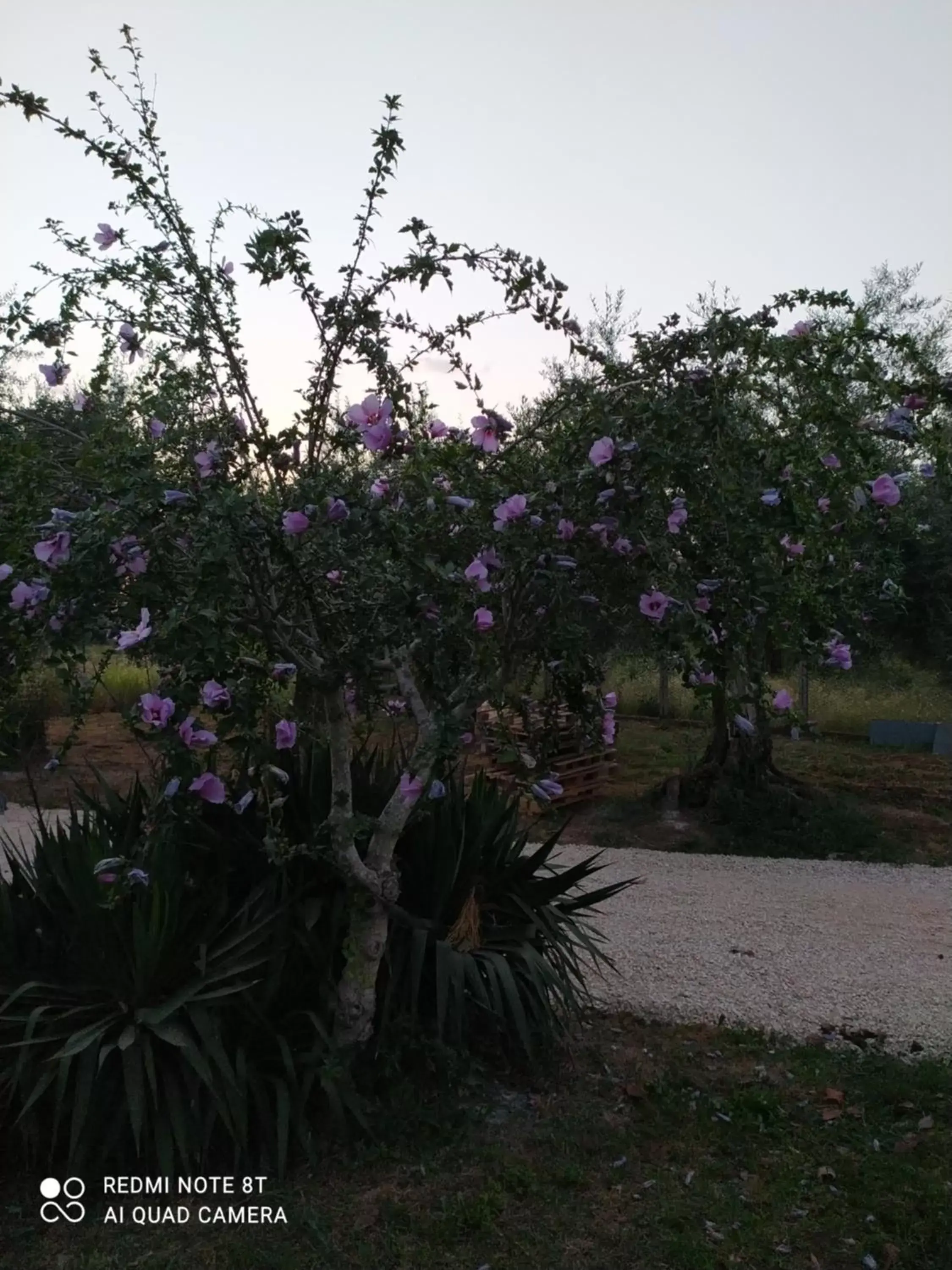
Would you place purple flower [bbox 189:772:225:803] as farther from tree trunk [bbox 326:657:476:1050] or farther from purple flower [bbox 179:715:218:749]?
tree trunk [bbox 326:657:476:1050]

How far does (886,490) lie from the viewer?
9.16 feet

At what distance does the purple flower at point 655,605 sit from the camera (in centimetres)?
277

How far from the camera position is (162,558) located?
2.73 meters

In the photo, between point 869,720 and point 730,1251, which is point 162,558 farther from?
point 869,720

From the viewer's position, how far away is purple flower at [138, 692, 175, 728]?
2.51 m

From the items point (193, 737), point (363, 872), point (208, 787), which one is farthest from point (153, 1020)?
point (193, 737)

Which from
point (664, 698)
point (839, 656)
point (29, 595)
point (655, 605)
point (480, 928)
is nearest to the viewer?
point (29, 595)

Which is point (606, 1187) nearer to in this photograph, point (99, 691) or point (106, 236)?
point (106, 236)

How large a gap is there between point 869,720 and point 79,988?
1184cm

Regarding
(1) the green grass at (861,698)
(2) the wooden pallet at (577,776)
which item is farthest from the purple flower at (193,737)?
(1) the green grass at (861,698)

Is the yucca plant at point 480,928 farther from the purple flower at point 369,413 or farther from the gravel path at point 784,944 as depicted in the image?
the purple flower at point 369,413

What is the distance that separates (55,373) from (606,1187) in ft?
10.4

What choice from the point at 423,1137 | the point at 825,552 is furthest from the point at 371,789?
the point at 825,552

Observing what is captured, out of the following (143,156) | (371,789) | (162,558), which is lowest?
(371,789)
